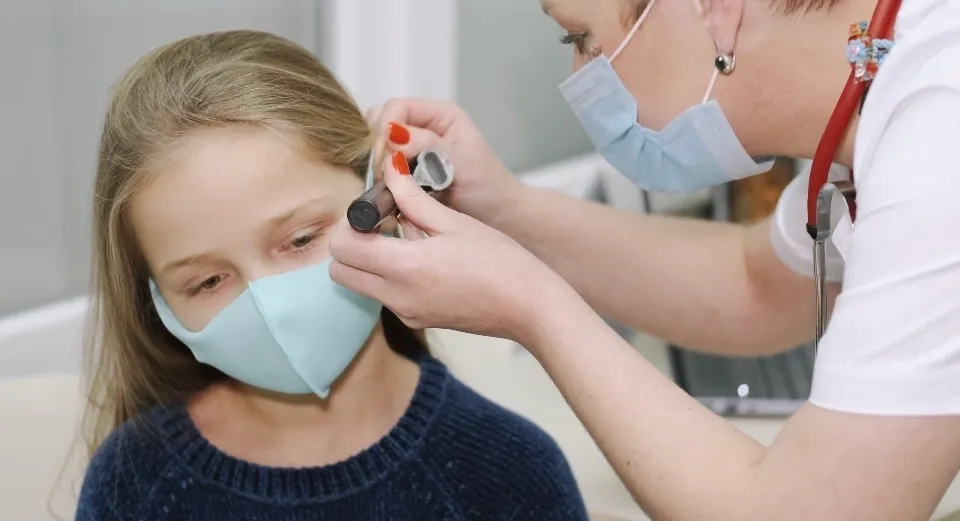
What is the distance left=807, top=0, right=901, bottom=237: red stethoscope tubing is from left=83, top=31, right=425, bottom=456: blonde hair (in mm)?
521

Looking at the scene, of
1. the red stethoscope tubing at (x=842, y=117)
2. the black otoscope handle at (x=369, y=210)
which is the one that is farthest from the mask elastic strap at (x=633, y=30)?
the black otoscope handle at (x=369, y=210)

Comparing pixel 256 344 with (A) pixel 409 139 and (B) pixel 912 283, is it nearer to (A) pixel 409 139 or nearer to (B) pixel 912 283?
(A) pixel 409 139

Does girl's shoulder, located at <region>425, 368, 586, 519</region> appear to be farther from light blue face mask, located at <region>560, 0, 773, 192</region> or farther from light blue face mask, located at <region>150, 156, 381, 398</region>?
light blue face mask, located at <region>560, 0, 773, 192</region>

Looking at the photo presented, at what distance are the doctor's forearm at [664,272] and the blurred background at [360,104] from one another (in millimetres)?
380

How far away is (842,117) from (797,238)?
1.17 feet

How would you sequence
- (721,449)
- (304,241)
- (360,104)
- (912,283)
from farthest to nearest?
(360,104)
(304,241)
(721,449)
(912,283)

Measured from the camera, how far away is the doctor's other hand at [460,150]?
1375 millimetres

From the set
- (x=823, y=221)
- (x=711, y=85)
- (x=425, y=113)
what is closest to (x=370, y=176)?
(x=425, y=113)

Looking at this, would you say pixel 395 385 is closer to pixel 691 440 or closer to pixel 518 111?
pixel 691 440

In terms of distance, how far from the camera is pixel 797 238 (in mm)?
1382

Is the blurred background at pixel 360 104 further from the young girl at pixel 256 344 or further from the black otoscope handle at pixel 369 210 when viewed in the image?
the black otoscope handle at pixel 369 210

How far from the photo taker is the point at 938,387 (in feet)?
2.94

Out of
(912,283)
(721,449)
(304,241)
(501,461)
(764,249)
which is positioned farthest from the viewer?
(764,249)

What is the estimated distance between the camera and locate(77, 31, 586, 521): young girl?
46.8 inches
